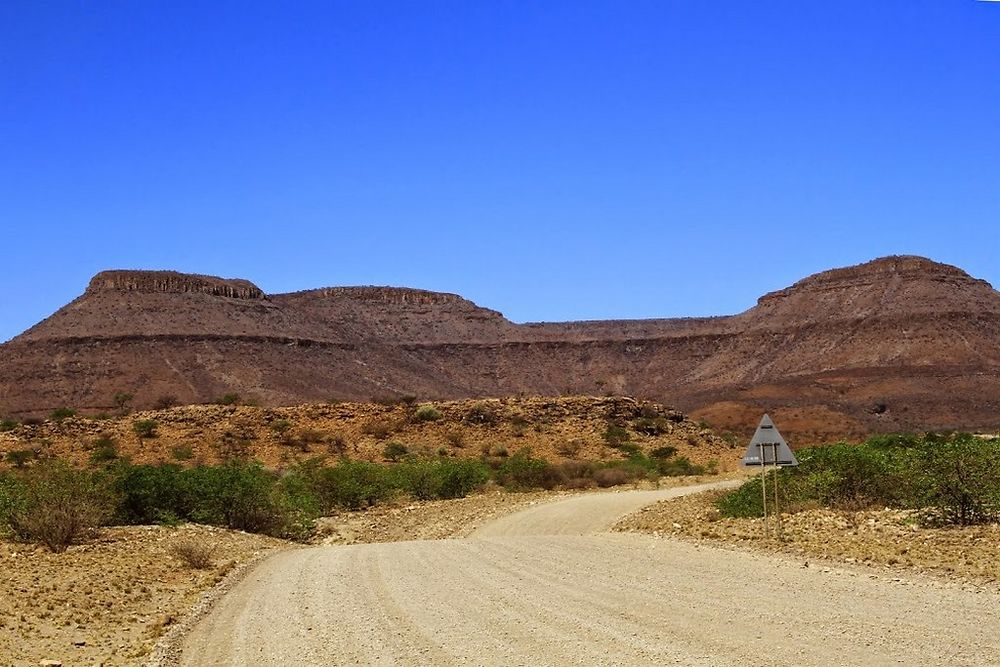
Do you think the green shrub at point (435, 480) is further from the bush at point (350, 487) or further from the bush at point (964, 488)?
the bush at point (964, 488)

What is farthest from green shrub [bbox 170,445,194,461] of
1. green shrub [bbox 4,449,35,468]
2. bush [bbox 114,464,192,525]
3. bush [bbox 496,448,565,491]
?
bush [bbox 114,464,192,525]

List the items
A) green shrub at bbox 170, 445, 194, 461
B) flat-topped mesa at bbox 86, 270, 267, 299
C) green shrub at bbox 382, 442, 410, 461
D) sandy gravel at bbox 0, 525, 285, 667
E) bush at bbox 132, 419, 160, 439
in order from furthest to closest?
flat-topped mesa at bbox 86, 270, 267, 299 → bush at bbox 132, 419, 160, 439 → green shrub at bbox 382, 442, 410, 461 → green shrub at bbox 170, 445, 194, 461 → sandy gravel at bbox 0, 525, 285, 667

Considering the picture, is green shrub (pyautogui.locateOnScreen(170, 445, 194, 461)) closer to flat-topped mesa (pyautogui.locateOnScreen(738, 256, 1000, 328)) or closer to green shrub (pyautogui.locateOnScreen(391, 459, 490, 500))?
green shrub (pyautogui.locateOnScreen(391, 459, 490, 500))

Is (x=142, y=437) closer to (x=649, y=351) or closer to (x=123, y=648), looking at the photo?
(x=123, y=648)

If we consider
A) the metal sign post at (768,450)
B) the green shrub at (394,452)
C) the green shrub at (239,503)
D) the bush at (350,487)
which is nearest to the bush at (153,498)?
the green shrub at (239,503)

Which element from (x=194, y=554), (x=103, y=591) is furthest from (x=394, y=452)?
(x=103, y=591)
